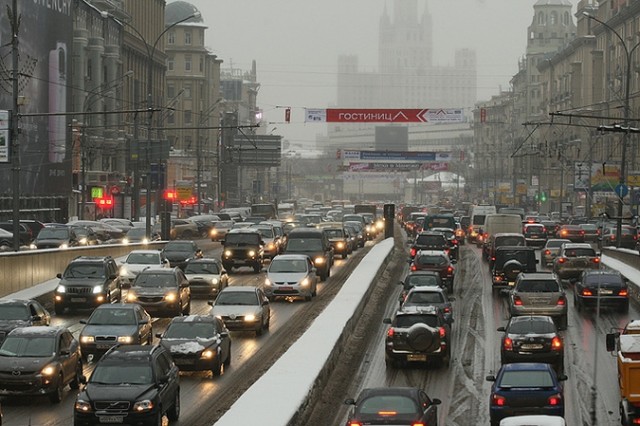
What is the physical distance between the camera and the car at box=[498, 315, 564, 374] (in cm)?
3089

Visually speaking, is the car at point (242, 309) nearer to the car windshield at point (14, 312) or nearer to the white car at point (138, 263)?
the car windshield at point (14, 312)

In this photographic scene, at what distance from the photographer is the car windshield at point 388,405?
67.2ft

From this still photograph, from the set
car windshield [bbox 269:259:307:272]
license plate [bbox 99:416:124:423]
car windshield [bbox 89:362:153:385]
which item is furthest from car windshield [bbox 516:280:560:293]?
license plate [bbox 99:416:124:423]

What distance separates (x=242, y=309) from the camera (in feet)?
124

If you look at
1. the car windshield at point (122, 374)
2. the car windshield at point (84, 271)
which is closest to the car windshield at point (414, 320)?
the car windshield at point (122, 374)

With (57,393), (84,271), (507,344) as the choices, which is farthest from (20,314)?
(507,344)

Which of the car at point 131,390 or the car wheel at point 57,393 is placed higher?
the car at point 131,390

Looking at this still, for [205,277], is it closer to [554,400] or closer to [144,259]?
[144,259]

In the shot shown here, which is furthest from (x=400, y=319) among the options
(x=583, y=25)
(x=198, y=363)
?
(x=583, y=25)

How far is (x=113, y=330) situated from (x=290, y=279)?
16.5 metres

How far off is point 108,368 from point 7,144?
24923mm

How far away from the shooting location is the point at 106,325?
105 ft

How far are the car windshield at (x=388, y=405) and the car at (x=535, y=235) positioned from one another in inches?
2355

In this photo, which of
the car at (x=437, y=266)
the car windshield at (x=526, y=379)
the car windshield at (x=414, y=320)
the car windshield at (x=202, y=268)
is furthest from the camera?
the car at (x=437, y=266)
